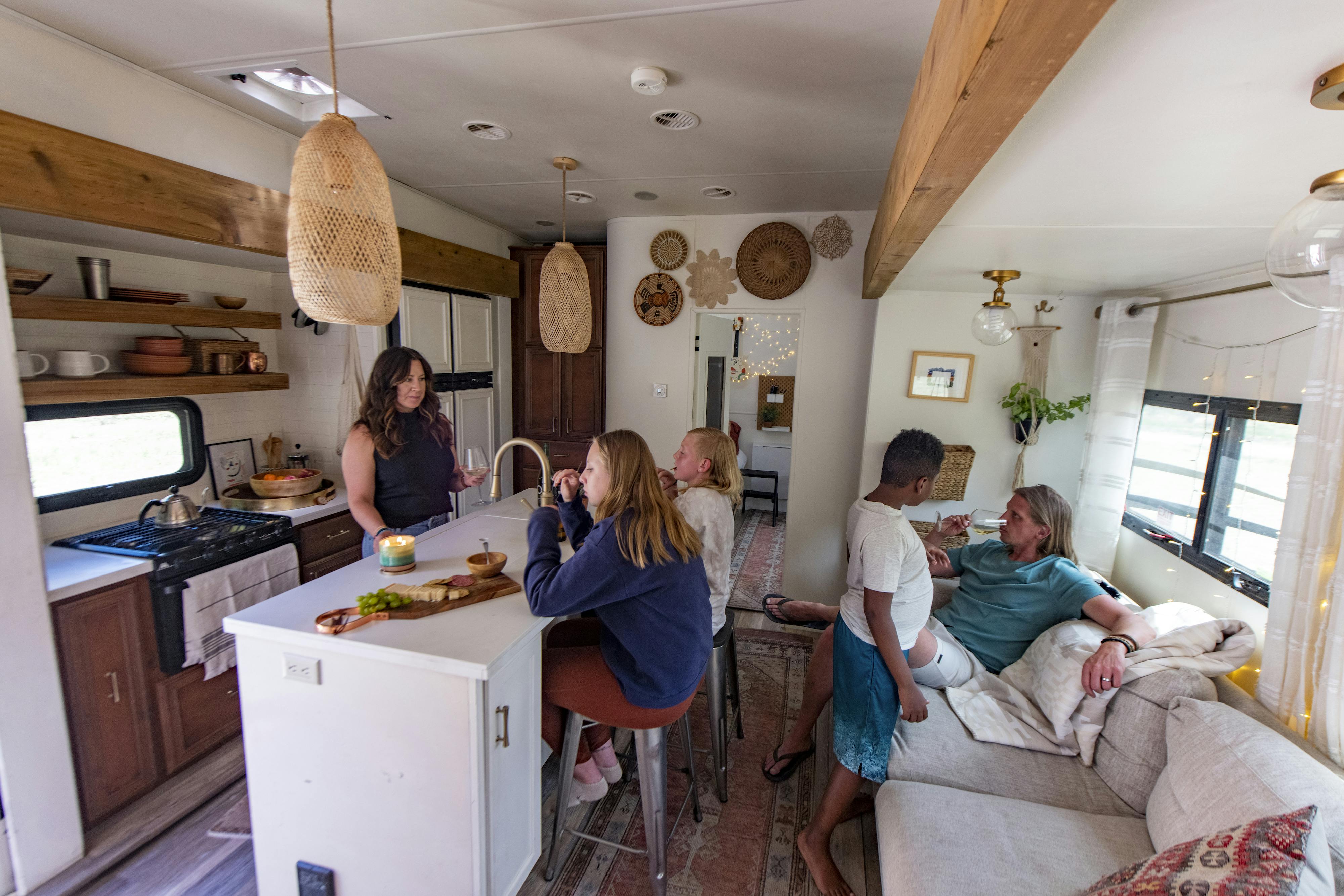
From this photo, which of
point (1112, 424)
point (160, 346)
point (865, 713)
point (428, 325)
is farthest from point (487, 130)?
point (1112, 424)

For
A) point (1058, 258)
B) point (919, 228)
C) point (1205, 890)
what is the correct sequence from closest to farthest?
point (1205, 890), point (919, 228), point (1058, 258)

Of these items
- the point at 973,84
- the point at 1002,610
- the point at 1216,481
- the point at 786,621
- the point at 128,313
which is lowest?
the point at 786,621

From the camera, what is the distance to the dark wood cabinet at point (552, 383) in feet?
14.4

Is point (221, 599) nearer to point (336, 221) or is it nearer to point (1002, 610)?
point (336, 221)

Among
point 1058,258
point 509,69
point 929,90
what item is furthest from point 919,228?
point 509,69

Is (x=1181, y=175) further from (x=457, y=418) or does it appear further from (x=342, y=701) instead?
(x=457, y=418)

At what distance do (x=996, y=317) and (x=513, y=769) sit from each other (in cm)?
259

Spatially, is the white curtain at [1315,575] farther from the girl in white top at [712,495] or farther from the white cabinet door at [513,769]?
the white cabinet door at [513,769]

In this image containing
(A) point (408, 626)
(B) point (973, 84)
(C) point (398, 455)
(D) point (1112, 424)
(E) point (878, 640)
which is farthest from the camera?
(D) point (1112, 424)

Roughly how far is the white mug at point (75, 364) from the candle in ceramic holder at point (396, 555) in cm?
142

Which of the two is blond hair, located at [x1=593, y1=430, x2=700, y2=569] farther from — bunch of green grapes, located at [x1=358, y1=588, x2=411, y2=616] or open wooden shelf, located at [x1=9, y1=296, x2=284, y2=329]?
open wooden shelf, located at [x1=9, y1=296, x2=284, y2=329]

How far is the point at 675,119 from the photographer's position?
2252 millimetres

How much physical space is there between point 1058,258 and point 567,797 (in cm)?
252

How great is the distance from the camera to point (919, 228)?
1.49 meters
